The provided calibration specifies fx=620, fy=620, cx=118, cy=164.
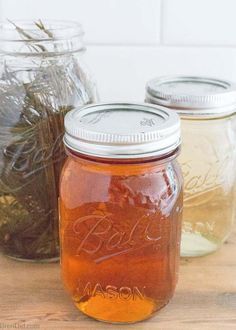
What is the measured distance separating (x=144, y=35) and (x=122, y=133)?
377mm

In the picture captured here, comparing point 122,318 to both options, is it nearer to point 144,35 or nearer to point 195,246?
point 195,246

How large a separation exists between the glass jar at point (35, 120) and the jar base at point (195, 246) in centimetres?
16

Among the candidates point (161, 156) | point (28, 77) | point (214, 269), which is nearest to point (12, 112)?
point (28, 77)

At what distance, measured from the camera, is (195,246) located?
77cm

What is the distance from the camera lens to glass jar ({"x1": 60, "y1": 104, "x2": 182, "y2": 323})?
594 mm

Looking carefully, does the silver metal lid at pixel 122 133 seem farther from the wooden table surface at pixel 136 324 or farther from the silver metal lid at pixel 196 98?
the wooden table surface at pixel 136 324

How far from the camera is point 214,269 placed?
738 mm

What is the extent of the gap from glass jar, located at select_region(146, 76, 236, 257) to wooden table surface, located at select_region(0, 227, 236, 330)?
32 millimetres

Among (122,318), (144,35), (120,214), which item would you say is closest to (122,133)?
(120,214)

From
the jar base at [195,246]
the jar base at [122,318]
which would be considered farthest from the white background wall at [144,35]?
the jar base at [122,318]

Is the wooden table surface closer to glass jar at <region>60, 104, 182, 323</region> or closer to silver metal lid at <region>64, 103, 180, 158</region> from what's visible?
glass jar at <region>60, 104, 182, 323</region>

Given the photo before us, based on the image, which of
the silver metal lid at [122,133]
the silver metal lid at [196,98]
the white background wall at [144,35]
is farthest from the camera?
the white background wall at [144,35]

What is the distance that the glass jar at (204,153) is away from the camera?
695 millimetres

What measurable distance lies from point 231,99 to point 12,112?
25 cm
